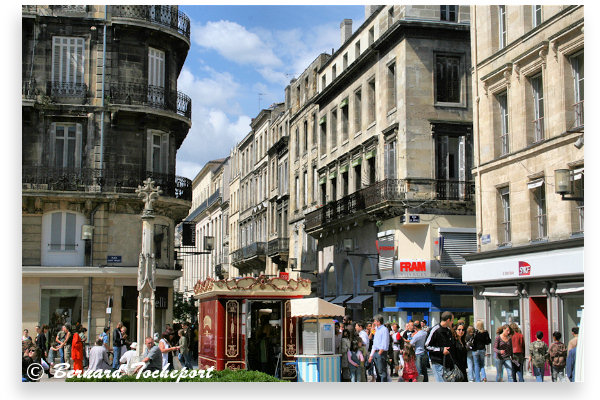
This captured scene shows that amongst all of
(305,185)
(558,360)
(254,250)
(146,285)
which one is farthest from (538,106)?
(254,250)

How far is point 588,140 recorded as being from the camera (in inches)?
720

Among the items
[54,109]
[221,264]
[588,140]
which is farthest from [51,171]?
[221,264]

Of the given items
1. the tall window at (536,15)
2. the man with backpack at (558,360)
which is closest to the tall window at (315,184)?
the tall window at (536,15)

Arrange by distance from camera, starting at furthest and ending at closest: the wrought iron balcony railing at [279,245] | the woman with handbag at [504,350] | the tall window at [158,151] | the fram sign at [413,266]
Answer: the wrought iron balcony railing at [279,245] → the tall window at [158,151] → the fram sign at [413,266] → the woman with handbag at [504,350]

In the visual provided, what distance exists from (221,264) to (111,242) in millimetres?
35439

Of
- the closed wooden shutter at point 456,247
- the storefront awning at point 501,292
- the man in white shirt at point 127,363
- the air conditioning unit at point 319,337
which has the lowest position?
the man in white shirt at point 127,363

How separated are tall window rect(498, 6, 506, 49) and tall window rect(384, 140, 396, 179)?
32.4ft

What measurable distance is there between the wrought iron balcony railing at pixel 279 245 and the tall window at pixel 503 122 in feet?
88.0

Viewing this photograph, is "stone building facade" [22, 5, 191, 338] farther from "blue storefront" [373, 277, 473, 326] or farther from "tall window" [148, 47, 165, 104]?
"blue storefront" [373, 277, 473, 326]

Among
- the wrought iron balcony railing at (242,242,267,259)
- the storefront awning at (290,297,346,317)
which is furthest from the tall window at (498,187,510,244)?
the wrought iron balcony railing at (242,242,267,259)

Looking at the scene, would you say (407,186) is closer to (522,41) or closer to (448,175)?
(448,175)

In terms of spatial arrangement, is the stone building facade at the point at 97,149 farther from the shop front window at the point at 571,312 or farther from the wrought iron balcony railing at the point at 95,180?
the shop front window at the point at 571,312

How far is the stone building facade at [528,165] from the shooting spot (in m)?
21.6

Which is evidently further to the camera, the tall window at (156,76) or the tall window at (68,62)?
the tall window at (156,76)
